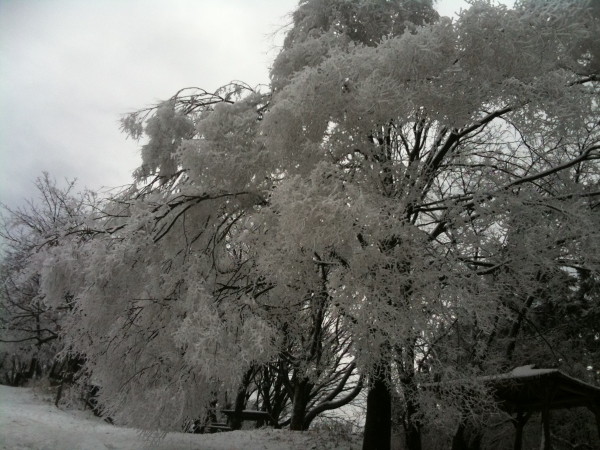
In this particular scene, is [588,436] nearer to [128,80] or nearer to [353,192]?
[353,192]

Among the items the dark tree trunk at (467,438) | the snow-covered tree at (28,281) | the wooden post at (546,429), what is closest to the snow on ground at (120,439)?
the dark tree trunk at (467,438)

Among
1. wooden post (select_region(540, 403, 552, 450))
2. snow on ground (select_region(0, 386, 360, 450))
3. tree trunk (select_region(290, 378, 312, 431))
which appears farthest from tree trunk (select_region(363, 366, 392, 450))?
tree trunk (select_region(290, 378, 312, 431))

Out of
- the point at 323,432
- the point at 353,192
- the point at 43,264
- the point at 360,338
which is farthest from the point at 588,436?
the point at 43,264

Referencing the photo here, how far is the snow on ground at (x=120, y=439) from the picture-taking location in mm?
7793

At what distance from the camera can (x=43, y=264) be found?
787cm

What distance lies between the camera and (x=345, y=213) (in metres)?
6.08

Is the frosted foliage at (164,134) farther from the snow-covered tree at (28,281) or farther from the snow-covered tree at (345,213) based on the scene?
the snow-covered tree at (28,281)

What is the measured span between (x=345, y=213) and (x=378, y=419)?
4.45 m

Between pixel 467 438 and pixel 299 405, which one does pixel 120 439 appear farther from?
pixel 467 438

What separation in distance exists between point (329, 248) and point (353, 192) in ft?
4.00

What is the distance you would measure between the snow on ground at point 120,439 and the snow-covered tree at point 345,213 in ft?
2.98

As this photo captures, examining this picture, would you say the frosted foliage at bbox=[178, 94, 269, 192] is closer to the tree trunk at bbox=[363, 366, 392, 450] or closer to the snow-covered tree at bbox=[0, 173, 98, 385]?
the tree trunk at bbox=[363, 366, 392, 450]

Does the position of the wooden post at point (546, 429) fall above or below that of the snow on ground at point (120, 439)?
above

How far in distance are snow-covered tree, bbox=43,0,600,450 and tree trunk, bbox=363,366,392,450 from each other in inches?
1.4
